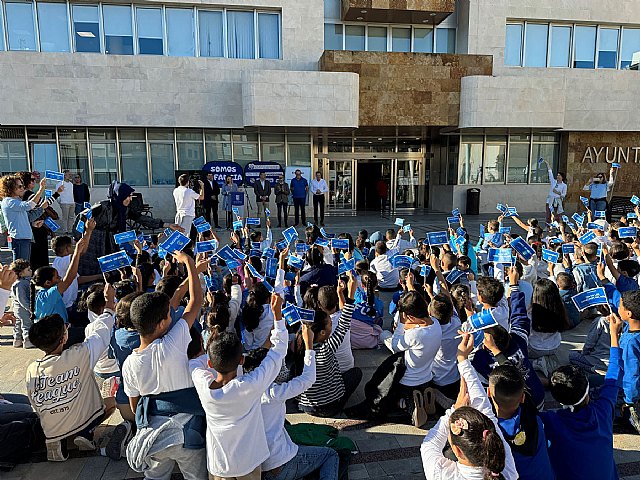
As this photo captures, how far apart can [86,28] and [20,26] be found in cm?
207

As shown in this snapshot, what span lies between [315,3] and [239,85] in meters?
4.08

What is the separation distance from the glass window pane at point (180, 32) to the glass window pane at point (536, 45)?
12972mm

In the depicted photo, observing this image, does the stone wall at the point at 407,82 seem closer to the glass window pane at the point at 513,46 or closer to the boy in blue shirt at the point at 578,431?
the glass window pane at the point at 513,46

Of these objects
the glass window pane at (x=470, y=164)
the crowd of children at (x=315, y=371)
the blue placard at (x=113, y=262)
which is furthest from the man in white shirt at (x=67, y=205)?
the glass window pane at (x=470, y=164)

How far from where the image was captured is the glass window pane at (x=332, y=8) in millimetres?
17219

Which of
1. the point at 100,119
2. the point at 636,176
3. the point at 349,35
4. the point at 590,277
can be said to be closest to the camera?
the point at 590,277

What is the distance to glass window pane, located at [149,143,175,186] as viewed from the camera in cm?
1702

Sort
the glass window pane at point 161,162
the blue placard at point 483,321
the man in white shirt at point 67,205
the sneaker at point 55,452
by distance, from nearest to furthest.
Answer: the blue placard at point 483,321 → the sneaker at point 55,452 → the man in white shirt at point 67,205 → the glass window pane at point 161,162

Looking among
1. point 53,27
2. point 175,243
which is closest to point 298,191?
point 53,27

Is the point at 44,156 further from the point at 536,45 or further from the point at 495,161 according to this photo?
the point at 536,45

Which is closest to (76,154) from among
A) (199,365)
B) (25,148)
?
(25,148)

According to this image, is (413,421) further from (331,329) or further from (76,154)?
(76,154)

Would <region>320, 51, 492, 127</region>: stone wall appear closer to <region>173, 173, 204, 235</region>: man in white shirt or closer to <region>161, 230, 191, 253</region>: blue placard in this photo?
<region>173, 173, 204, 235</region>: man in white shirt

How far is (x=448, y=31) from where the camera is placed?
18.2m
